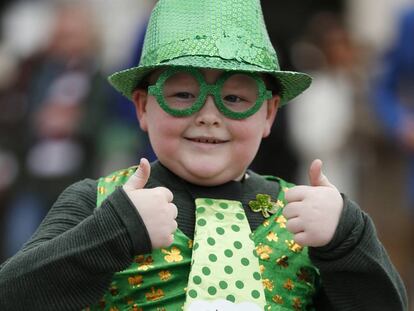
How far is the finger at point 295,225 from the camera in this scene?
3979 millimetres

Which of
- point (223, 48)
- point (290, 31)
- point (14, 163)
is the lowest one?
point (14, 163)

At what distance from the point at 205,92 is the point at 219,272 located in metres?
0.55

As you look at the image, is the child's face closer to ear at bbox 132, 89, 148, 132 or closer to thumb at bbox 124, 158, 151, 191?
ear at bbox 132, 89, 148, 132

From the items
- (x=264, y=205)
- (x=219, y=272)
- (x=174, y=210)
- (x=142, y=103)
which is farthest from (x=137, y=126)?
(x=174, y=210)

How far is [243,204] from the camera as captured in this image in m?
4.35

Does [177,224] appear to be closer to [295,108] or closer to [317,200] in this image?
[317,200]

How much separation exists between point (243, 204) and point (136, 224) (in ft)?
1.77

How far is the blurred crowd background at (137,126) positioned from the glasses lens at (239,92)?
10.7 ft

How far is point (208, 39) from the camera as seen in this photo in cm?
420

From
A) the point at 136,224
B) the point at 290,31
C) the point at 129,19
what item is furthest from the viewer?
the point at 129,19

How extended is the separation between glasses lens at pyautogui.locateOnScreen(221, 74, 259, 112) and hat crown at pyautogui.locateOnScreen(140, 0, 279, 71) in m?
0.06

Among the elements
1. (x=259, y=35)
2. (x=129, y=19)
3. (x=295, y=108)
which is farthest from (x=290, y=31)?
(x=259, y=35)

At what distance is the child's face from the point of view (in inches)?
165

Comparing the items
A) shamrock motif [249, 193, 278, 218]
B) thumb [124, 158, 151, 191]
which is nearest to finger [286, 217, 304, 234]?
shamrock motif [249, 193, 278, 218]
